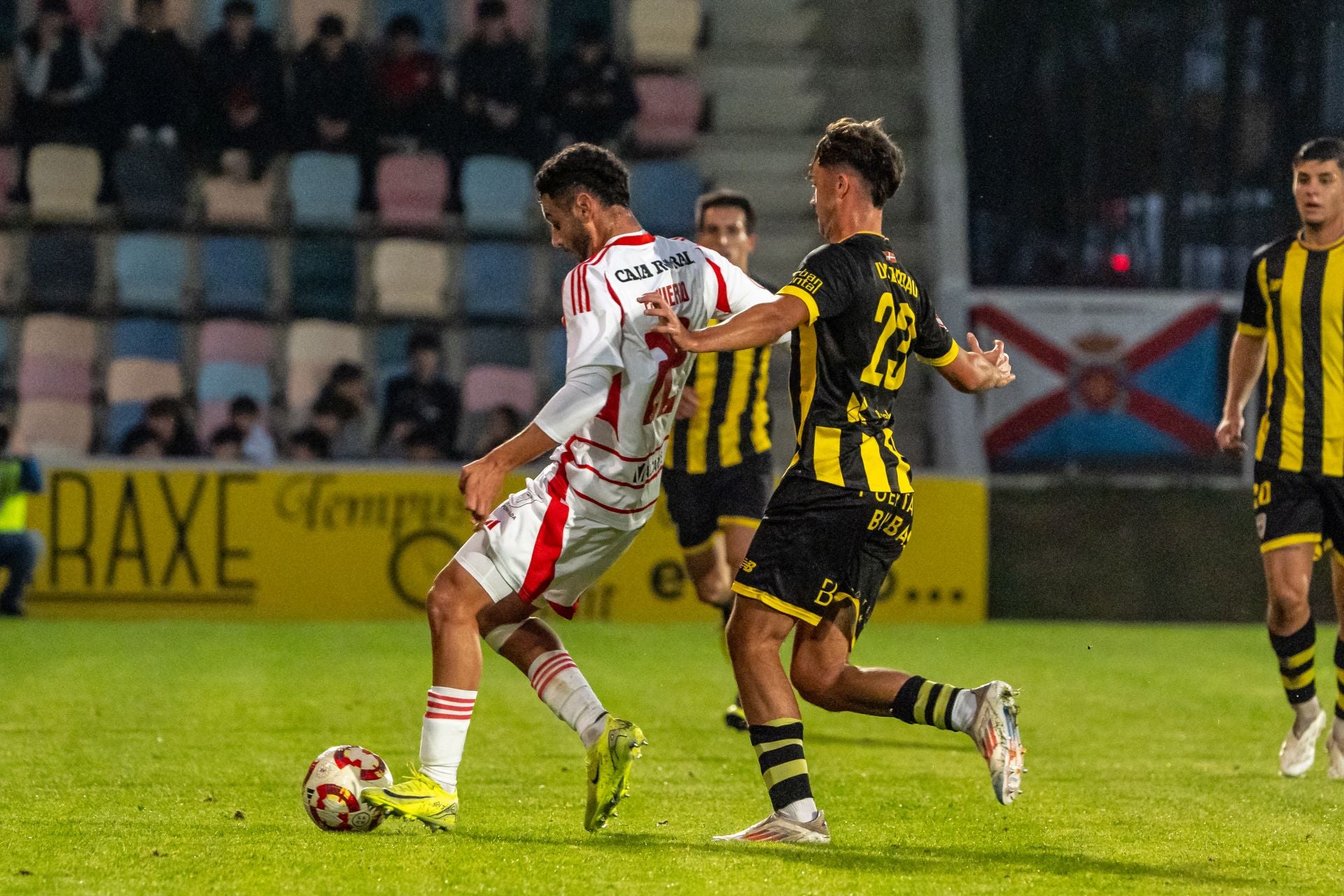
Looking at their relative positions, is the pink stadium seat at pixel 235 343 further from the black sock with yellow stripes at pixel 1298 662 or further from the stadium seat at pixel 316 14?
the black sock with yellow stripes at pixel 1298 662

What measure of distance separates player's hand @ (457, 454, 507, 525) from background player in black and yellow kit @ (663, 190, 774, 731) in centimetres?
283

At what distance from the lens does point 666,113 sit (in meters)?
15.4

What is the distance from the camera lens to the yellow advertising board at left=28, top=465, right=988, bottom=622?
39.4ft

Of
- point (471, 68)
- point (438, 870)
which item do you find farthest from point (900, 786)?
point (471, 68)

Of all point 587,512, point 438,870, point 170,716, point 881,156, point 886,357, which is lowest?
point 170,716

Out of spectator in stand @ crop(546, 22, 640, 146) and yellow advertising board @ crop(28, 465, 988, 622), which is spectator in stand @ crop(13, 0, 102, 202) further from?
yellow advertising board @ crop(28, 465, 988, 622)

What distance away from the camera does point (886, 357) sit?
4.77 metres

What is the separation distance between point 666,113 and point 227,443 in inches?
185

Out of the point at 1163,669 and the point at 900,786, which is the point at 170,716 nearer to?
the point at 900,786

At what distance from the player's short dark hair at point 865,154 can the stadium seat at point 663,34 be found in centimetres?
1122

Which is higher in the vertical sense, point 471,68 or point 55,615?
point 471,68

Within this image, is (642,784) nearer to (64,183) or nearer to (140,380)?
(140,380)

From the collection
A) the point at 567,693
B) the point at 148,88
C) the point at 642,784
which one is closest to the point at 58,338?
the point at 148,88

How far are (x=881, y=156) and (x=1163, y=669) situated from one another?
5.82 m
